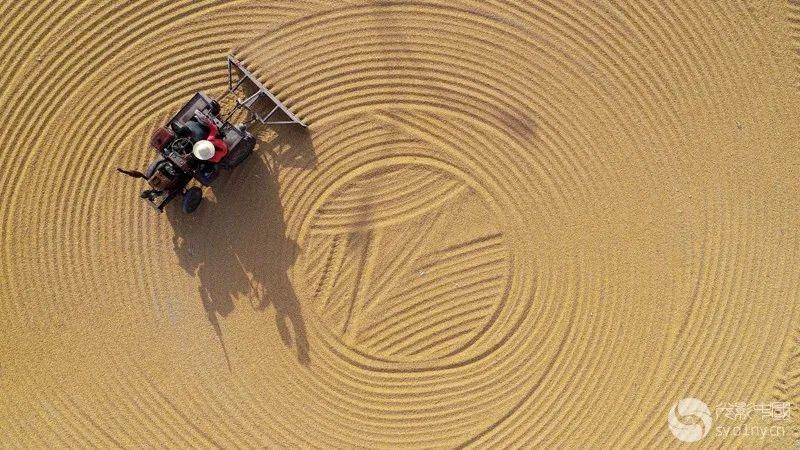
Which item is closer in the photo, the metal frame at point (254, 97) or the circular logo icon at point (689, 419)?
the metal frame at point (254, 97)

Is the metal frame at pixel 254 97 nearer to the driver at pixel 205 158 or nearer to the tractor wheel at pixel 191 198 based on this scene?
the driver at pixel 205 158

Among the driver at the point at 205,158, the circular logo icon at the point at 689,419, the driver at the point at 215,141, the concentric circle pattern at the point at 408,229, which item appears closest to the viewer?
the driver at the point at 205,158

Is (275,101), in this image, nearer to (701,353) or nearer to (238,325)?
(238,325)

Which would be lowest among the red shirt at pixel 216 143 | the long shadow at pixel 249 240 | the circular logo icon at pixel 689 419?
the long shadow at pixel 249 240

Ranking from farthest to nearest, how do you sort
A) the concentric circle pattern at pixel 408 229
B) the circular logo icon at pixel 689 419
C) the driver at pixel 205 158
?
the circular logo icon at pixel 689 419, the concentric circle pattern at pixel 408 229, the driver at pixel 205 158

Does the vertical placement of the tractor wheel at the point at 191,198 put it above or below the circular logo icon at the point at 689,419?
below

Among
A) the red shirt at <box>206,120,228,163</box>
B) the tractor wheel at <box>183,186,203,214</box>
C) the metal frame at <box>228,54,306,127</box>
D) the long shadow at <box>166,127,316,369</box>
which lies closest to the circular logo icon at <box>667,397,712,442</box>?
the long shadow at <box>166,127,316,369</box>

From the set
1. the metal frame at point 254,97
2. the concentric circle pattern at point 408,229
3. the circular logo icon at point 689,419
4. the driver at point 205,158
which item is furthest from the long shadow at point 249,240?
the circular logo icon at point 689,419
